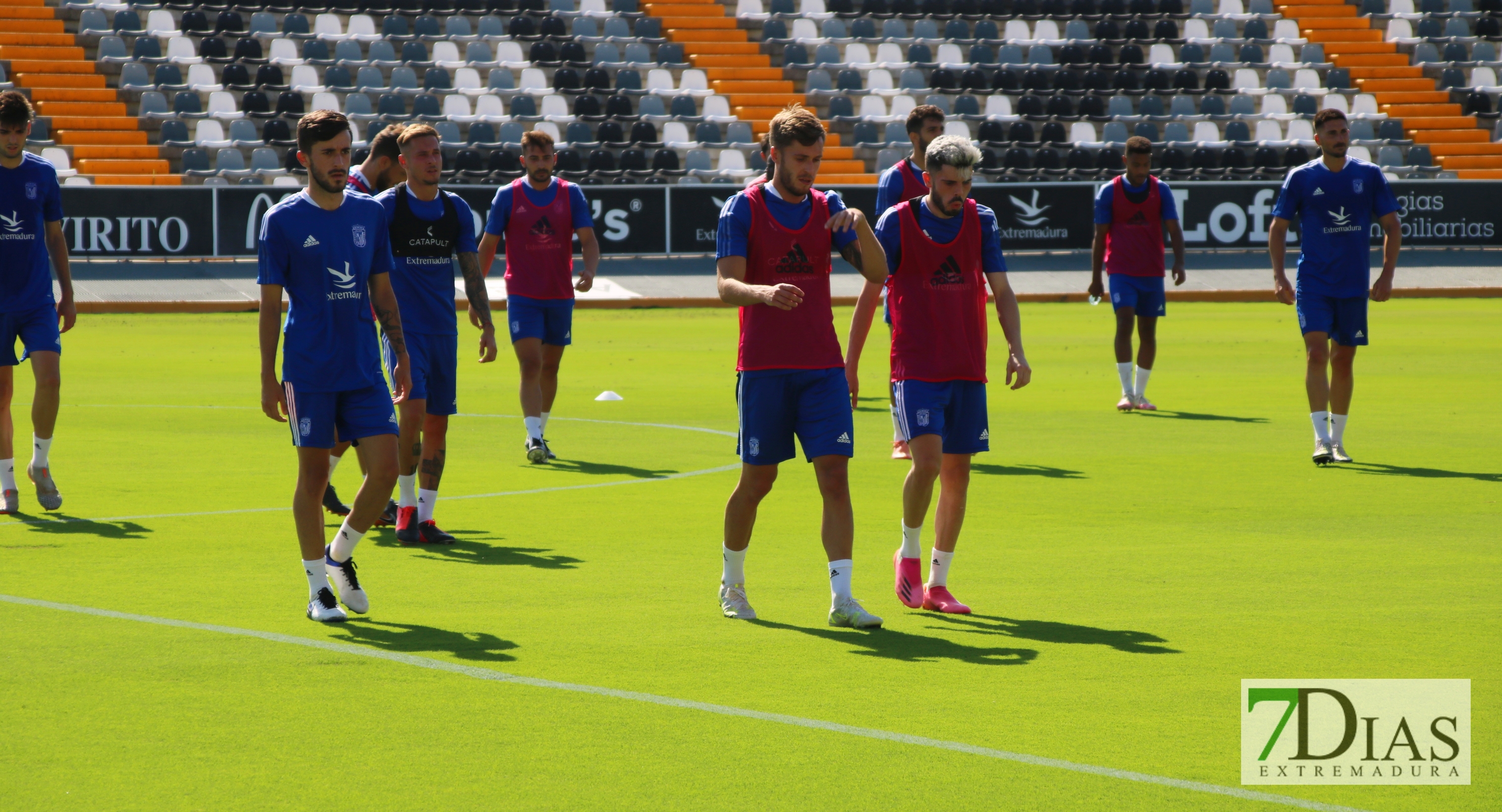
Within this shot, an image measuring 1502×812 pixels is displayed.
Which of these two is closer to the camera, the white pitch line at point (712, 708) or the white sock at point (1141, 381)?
the white pitch line at point (712, 708)

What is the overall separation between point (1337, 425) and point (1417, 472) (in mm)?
824

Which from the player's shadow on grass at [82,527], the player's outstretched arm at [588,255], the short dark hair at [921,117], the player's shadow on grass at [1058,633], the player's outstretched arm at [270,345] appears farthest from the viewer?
the player's outstretched arm at [588,255]

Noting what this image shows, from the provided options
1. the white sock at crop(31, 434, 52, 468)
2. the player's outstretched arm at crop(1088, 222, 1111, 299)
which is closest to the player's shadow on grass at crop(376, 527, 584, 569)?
the white sock at crop(31, 434, 52, 468)

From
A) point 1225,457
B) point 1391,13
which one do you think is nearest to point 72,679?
point 1225,457

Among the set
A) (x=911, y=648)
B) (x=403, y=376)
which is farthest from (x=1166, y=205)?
(x=911, y=648)

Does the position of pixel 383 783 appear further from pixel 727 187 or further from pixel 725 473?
pixel 727 187

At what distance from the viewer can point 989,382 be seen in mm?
19375

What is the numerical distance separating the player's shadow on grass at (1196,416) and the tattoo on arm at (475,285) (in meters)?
8.06

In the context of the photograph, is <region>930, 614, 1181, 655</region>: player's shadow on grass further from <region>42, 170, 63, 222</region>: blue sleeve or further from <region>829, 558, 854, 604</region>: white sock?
<region>42, 170, 63, 222</region>: blue sleeve

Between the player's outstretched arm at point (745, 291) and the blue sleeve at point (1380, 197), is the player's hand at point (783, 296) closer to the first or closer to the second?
the player's outstretched arm at point (745, 291)

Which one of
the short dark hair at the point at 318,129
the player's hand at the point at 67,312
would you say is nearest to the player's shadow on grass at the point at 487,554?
the player's hand at the point at 67,312

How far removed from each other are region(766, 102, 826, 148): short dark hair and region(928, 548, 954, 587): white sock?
1.97 m

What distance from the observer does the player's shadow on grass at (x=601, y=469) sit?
12.2 metres

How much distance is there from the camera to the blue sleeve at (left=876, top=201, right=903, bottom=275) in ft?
25.5
